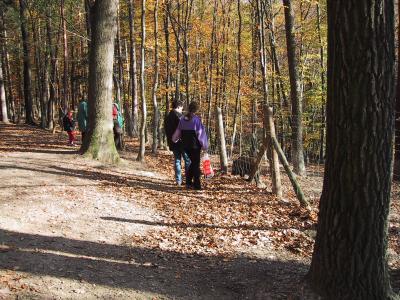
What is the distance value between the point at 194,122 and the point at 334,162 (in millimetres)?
5479

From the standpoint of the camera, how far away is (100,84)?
35.4 ft

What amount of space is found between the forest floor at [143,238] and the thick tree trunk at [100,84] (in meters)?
1.22

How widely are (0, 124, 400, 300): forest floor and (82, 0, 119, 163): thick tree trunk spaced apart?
4.01ft

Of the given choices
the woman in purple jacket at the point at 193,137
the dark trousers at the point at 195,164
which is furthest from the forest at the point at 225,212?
the woman in purple jacket at the point at 193,137

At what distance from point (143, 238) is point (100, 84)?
6.02 m

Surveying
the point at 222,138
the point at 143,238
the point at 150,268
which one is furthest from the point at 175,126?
the point at 150,268

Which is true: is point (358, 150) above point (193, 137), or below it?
below

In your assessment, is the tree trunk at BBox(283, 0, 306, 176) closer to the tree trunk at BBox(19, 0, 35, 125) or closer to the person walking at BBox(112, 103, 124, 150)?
the person walking at BBox(112, 103, 124, 150)

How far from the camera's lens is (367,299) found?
3814mm

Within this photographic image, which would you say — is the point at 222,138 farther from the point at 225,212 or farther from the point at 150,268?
the point at 150,268

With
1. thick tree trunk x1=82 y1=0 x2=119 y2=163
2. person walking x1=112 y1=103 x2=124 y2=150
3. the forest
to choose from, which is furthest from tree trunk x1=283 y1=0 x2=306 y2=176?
Answer: thick tree trunk x1=82 y1=0 x2=119 y2=163

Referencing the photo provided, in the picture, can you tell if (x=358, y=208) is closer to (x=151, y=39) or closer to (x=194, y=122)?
(x=194, y=122)

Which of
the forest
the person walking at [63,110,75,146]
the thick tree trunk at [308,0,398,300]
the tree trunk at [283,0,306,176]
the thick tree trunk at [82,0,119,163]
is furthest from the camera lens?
the person walking at [63,110,75,146]

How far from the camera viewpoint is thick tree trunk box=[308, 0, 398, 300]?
3.47 metres
